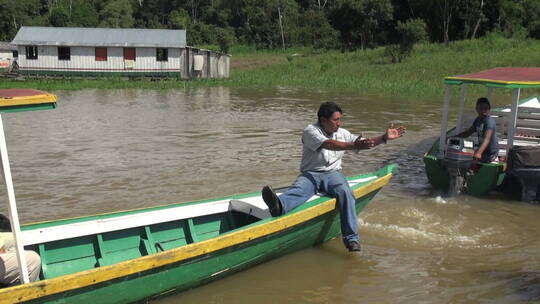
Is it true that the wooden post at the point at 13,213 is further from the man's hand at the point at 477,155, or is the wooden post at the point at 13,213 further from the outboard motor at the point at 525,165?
the outboard motor at the point at 525,165

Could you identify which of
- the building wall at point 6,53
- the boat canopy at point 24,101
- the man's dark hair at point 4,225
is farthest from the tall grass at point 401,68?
the boat canopy at point 24,101

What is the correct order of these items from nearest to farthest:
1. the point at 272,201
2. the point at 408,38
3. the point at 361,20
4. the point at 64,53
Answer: the point at 272,201, the point at 64,53, the point at 408,38, the point at 361,20

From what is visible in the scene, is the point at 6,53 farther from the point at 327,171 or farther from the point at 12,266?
the point at 12,266

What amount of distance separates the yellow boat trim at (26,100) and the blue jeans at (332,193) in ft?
9.04

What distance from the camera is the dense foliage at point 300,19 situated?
42531 millimetres

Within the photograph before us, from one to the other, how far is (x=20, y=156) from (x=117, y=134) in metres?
3.38

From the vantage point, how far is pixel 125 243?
6184 millimetres

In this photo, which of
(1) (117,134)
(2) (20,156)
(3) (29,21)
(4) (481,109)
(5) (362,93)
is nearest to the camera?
(4) (481,109)

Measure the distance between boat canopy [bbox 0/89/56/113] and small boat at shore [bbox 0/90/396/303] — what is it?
11mm

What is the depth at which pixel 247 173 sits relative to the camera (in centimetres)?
1124

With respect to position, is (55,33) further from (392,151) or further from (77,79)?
(392,151)

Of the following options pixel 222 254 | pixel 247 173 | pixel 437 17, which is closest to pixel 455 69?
pixel 437 17

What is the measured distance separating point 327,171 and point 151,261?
2.41 m

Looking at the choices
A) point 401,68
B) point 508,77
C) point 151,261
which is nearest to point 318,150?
point 151,261
